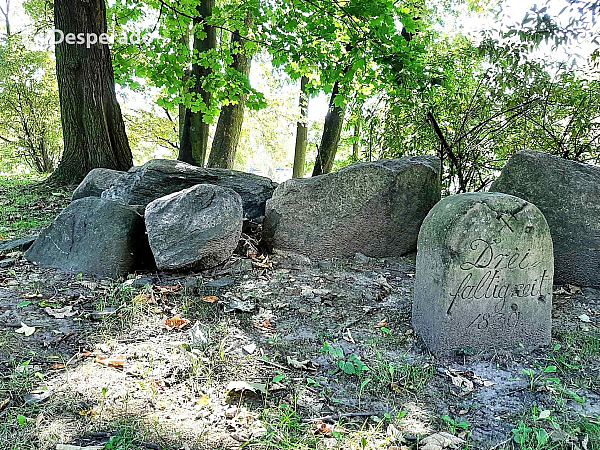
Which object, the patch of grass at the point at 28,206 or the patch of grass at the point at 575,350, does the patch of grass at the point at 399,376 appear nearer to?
the patch of grass at the point at 575,350

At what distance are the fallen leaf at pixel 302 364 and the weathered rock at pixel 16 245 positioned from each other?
331cm

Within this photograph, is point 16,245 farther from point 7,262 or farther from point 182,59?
point 182,59

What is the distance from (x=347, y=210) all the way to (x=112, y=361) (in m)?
2.91

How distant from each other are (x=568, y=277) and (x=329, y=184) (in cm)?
241

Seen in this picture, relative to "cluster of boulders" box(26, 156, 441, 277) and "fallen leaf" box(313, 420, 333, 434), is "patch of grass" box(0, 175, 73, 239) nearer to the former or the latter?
"cluster of boulders" box(26, 156, 441, 277)

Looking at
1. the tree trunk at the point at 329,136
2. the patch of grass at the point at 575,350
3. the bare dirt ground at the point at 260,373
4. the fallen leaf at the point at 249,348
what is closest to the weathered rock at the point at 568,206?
the bare dirt ground at the point at 260,373

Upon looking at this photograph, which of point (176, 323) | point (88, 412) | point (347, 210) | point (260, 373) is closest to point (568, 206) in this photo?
point (347, 210)

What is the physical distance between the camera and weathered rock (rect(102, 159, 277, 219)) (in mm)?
5281

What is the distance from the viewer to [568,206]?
13.5 feet

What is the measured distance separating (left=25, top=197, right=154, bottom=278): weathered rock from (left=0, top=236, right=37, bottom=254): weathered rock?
0.31 metres

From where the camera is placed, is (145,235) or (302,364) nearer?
(302,364)

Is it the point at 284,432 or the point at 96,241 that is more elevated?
the point at 96,241

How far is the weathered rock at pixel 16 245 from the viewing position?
183 inches

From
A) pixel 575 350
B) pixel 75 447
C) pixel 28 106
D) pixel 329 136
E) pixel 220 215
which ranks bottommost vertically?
pixel 575 350
